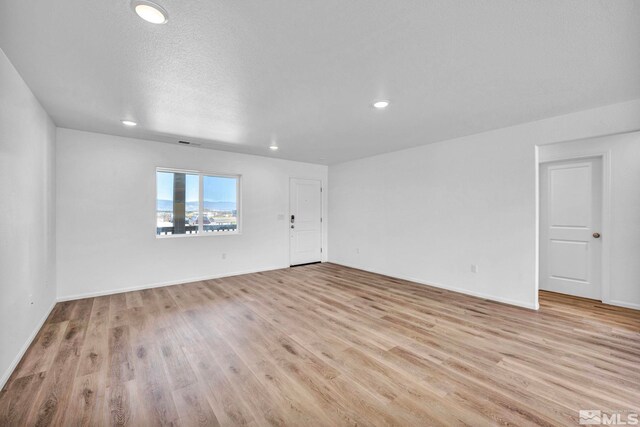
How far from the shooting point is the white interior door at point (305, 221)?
6352mm

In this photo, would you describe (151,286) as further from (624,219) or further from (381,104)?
(624,219)

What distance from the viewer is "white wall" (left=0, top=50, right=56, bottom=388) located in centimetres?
207

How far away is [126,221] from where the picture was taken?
4.32 m

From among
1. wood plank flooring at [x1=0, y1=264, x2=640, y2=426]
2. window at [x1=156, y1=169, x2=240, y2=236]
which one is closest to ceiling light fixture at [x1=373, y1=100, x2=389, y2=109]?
wood plank flooring at [x1=0, y1=264, x2=640, y2=426]

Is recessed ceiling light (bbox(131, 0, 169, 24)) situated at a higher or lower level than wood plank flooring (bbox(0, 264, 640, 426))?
higher

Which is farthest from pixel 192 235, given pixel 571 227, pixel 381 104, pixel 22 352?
pixel 571 227

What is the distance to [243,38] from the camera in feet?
5.92

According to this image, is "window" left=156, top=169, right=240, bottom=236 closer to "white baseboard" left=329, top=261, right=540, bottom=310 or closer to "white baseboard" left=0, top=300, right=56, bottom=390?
"white baseboard" left=0, top=300, right=56, bottom=390

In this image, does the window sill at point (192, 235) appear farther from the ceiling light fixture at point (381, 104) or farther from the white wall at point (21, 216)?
the ceiling light fixture at point (381, 104)

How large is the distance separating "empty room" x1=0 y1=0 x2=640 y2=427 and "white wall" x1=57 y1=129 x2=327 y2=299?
0.10 feet

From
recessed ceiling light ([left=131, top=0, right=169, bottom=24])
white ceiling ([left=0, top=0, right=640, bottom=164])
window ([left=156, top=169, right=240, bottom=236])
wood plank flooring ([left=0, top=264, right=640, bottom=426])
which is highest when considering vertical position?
white ceiling ([left=0, top=0, right=640, bottom=164])

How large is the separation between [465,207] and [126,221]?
540 centimetres

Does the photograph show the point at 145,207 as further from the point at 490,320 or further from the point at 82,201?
the point at 490,320

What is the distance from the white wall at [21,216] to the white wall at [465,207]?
5026 mm
